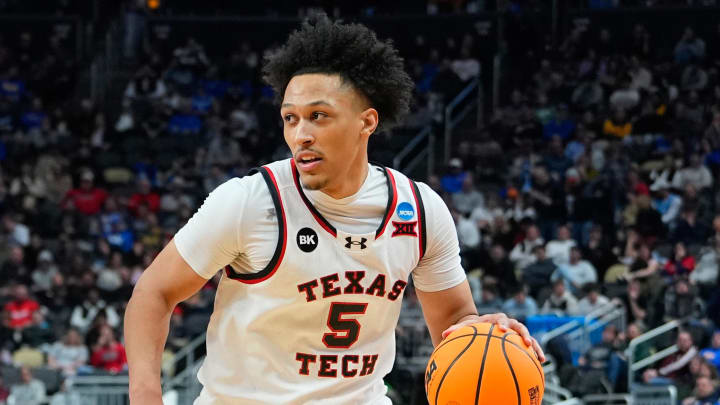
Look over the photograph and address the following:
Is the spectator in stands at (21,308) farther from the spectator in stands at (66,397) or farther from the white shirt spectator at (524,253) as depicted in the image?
the white shirt spectator at (524,253)

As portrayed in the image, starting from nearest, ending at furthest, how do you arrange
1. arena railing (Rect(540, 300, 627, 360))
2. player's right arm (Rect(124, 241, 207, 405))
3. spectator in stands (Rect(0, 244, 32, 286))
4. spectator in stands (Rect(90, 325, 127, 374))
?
player's right arm (Rect(124, 241, 207, 405)) → arena railing (Rect(540, 300, 627, 360)) → spectator in stands (Rect(90, 325, 127, 374)) → spectator in stands (Rect(0, 244, 32, 286))

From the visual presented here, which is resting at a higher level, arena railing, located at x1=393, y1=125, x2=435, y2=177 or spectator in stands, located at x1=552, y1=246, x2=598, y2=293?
arena railing, located at x1=393, y1=125, x2=435, y2=177

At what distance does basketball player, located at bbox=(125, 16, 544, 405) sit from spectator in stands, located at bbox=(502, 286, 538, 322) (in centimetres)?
849

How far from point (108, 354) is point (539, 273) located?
523cm

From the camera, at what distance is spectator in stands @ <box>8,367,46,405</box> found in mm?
11477

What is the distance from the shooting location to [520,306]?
1233 centimetres

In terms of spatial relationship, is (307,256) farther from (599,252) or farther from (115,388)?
(599,252)

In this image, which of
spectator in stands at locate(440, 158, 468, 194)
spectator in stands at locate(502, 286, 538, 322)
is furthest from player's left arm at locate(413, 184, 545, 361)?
spectator in stands at locate(440, 158, 468, 194)

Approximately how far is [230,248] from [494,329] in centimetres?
95

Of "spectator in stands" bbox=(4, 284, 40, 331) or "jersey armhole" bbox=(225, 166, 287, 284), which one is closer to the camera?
"jersey armhole" bbox=(225, 166, 287, 284)

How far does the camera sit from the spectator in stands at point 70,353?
12.3m

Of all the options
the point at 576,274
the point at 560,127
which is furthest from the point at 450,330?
the point at 560,127

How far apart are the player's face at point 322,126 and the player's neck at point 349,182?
14 millimetres

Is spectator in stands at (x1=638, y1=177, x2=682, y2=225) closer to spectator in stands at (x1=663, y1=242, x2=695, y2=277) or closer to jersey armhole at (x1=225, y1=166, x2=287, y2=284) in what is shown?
spectator in stands at (x1=663, y1=242, x2=695, y2=277)
